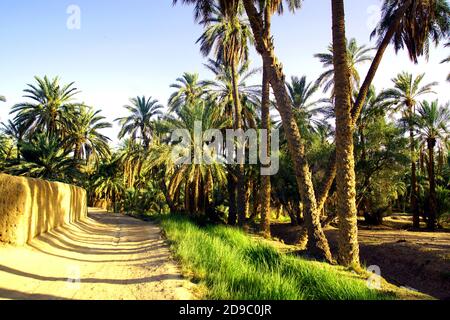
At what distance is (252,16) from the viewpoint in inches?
523

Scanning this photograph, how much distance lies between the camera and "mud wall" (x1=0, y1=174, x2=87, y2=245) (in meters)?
8.62

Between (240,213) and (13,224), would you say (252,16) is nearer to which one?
(13,224)

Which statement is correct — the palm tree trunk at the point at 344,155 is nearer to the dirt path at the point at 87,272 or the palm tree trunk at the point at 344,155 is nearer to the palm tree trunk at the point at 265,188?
the dirt path at the point at 87,272

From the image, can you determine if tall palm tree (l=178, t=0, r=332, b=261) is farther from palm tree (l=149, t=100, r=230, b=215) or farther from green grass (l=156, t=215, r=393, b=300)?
palm tree (l=149, t=100, r=230, b=215)

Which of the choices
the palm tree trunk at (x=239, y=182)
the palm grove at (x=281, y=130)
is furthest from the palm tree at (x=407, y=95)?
the palm tree trunk at (x=239, y=182)

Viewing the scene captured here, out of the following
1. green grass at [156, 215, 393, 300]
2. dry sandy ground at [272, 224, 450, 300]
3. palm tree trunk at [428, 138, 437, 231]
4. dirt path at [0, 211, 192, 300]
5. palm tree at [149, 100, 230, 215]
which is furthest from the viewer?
palm tree trunk at [428, 138, 437, 231]

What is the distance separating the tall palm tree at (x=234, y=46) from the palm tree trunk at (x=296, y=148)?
330 inches

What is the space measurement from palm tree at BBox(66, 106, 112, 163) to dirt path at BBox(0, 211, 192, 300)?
1000 inches

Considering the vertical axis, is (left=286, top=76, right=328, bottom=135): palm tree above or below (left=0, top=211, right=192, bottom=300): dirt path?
above

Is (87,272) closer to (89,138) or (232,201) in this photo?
(232,201)

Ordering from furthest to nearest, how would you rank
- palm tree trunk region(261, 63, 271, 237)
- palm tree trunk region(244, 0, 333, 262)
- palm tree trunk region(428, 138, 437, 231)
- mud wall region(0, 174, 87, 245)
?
palm tree trunk region(428, 138, 437, 231), palm tree trunk region(261, 63, 271, 237), palm tree trunk region(244, 0, 333, 262), mud wall region(0, 174, 87, 245)

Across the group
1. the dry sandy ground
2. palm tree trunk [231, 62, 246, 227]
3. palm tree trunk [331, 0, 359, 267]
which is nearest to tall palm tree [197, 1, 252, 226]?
palm tree trunk [231, 62, 246, 227]

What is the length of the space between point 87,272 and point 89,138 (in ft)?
100
